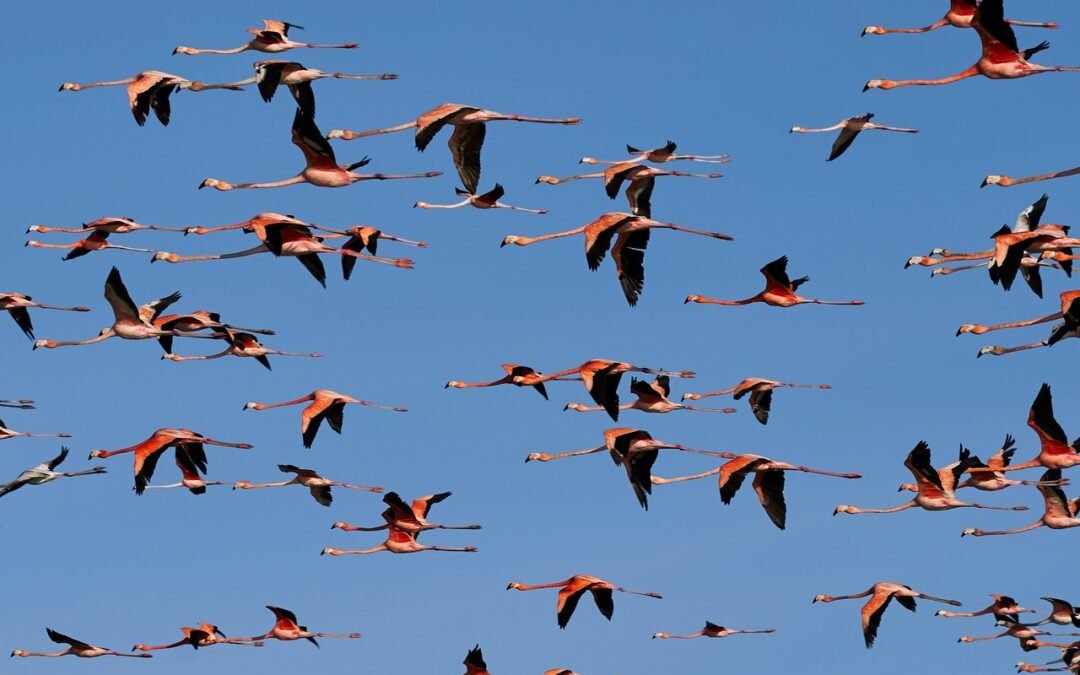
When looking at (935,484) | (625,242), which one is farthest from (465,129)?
(935,484)

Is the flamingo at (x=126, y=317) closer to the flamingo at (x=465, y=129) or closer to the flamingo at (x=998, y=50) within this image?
the flamingo at (x=465, y=129)

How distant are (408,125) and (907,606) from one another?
12040 mm

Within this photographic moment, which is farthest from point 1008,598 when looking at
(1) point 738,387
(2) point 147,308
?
(2) point 147,308

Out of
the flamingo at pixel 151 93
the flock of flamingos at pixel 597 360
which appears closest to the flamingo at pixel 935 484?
the flock of flamingos at pixel 597 360

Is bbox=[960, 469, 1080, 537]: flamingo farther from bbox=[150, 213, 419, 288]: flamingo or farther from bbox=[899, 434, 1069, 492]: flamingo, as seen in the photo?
bbox=[150, 213, 419, 288]: flamingo

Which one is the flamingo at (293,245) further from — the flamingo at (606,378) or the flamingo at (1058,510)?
the flamingo at (1058,510)

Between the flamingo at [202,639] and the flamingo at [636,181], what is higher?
the flamingo at [636,181]

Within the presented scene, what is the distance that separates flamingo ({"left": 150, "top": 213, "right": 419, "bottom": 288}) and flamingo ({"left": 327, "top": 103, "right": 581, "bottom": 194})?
1.80 meters

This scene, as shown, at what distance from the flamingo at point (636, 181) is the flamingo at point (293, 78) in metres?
4.65

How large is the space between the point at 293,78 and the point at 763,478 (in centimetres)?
1051

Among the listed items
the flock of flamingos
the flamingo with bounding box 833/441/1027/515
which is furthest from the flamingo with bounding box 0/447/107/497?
the flamingo with bounding box 833/441/1027/515

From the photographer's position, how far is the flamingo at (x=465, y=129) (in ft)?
131

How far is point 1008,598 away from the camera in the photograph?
47938mm

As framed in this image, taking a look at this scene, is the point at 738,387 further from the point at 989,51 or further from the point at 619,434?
the point at 989,51
